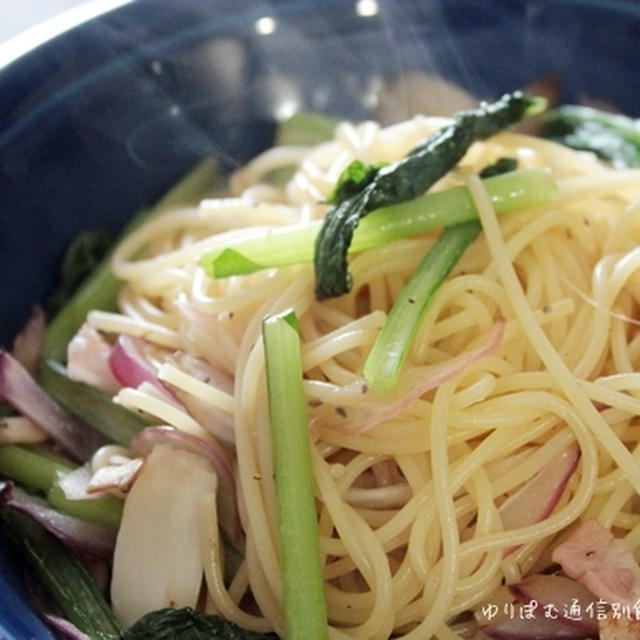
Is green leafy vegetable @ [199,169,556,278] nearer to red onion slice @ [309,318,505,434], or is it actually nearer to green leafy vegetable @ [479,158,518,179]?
green leafy vegetable @ [479,158,518,179]

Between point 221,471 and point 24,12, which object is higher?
point 24,12

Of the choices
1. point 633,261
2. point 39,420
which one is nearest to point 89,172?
point 39,420

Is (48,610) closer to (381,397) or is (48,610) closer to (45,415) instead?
(45,415)

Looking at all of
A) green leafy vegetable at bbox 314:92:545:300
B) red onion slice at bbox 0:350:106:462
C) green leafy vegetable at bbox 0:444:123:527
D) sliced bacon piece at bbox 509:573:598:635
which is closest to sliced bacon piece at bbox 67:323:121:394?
red onion slice at bbox 0:350:106:462

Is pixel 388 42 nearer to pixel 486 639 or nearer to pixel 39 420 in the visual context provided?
pixel 39 420

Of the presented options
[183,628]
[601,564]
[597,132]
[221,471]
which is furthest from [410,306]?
[597,132]

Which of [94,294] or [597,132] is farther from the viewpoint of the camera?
[597,132]

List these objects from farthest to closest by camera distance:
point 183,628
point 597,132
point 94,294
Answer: point 597,132 < point 94,294 < point 183,628

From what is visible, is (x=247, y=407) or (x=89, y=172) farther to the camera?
(x=89, y=172)

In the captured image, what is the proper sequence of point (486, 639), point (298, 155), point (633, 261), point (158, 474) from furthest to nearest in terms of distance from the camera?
1. point (298, 155)
2. point (633, 261)
3. point (158, 474)
4. point (486, 639)
